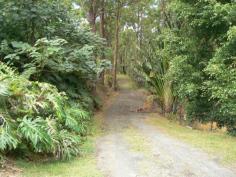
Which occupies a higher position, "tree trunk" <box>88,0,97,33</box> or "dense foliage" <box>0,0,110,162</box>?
"tree trunk" <box>88,0,97,33</box>

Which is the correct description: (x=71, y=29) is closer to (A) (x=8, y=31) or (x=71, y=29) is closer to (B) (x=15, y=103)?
(A) (x=8, y=31)

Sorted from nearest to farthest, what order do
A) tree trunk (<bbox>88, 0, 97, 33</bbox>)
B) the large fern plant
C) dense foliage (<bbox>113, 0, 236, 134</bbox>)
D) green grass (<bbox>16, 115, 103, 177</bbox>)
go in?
green grass (<bbox>16, 115, 103, 177</bbox>)
the large fern plant
dense foliage (<bbox>113, 0, 236, 134</bbox>)
tree trunk (<bbox>88, 0, 97, 33</bbox>)

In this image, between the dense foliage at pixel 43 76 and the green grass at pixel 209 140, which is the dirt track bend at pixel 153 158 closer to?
the green grass at pixel 209 140

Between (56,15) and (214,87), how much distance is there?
5905 mm

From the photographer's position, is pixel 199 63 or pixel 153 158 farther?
pixel 199 63

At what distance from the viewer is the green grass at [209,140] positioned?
893cm

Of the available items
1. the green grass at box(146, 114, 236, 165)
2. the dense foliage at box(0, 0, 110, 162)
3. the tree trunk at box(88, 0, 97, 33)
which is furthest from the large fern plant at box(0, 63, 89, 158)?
the tree trunk at box(88, 0, 97, 33)

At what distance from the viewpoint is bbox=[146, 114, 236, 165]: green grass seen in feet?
29.3

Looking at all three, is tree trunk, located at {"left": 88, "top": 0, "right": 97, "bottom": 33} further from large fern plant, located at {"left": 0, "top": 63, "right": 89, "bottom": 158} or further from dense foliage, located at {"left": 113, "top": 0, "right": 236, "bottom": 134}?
large fern plant, located at {"left": 0, "top": 63, "right": 89, "bottom": 158}

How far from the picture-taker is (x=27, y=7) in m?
12.4

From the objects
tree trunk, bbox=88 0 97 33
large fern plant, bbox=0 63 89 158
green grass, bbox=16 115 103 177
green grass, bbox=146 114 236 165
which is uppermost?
tree trunk, bbox=88 0 97 33

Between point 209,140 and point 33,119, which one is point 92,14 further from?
point 33,119

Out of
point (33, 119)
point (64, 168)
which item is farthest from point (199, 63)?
point (64, 168)

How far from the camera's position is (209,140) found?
10758 millimetres
